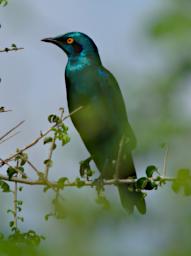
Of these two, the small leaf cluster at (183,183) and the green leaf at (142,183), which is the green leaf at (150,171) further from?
the small leaf cluster at (183,183)

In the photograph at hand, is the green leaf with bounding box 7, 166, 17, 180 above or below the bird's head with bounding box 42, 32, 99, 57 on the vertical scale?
below

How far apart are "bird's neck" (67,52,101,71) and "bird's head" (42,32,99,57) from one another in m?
0.03

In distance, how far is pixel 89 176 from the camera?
3.13 meters

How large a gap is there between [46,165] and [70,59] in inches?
159

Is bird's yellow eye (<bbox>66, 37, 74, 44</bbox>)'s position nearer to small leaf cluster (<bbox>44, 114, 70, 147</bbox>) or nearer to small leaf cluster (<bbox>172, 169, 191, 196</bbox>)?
small leaf cluster (<bbox>44, 114, 70, 147</bbox>)

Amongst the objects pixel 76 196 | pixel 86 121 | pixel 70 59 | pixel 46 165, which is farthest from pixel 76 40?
pixel 76 196

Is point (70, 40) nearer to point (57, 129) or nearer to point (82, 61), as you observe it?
point (82, 61)

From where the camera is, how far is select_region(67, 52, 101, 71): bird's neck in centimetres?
607

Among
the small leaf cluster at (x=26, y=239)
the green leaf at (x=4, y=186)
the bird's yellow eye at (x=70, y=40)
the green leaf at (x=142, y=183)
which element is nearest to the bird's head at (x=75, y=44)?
the bird's yellow eye at (x=70, y=40)

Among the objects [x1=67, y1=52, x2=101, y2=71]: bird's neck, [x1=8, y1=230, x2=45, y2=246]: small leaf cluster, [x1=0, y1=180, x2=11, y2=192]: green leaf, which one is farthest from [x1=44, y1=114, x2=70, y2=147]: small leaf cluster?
[x1=67, y1=52, x2=101, y2=71]: bird's neck

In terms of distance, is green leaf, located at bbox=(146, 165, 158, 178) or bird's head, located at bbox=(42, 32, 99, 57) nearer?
green leaf, located at bbox=(146, 165, 158, 178)

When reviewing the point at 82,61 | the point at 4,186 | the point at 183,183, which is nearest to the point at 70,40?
the point at 82,61

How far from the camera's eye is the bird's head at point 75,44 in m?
6.30

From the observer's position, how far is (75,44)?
6.38 meters
